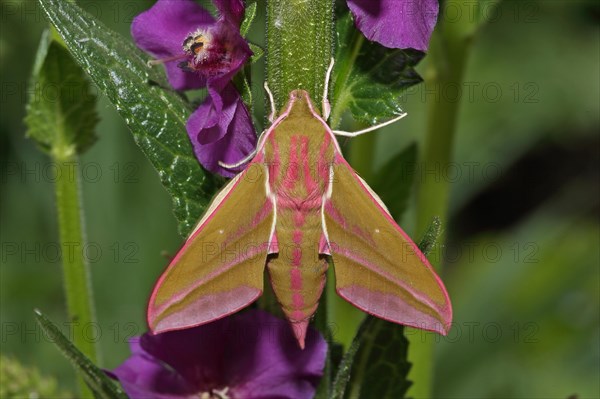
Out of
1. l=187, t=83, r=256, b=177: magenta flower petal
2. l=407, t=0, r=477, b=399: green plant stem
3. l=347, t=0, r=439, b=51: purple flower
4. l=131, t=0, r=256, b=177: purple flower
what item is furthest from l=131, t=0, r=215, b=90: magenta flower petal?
l=407, t=0, r=477, b=399: green plant stem

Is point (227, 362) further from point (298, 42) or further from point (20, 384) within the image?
point (298, 42)

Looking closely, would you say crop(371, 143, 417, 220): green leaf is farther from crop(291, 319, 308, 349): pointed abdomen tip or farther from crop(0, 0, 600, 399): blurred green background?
crop(0, 0, 600, 399): blurred green background

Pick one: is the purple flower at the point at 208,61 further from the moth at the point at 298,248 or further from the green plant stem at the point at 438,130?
the green plant stem at the point at 438,130

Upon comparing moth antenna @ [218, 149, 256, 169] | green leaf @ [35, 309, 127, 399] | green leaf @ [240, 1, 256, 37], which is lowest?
green leaf @ [35, 309, 127, 399]

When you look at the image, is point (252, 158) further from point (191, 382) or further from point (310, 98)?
point (191, 382)

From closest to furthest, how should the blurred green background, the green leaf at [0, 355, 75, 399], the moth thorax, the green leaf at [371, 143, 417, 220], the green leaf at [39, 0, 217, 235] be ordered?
the green leaf at [39, 0, 217, 235]
the moth thorax
the green leaf at [0, 355, 75, 399]
the green leaf at [371, 143, 417, 220]
the blurred green background

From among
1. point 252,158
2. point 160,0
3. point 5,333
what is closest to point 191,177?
point 252,158

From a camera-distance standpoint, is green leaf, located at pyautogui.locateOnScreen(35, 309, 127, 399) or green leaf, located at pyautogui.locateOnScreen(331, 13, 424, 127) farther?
green leaf, located at pyautogui.locateOnScreen(331, 13, 424, 127)
